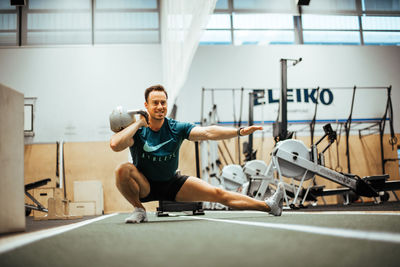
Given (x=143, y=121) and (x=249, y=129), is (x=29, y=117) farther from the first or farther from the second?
(x=249, y=129)

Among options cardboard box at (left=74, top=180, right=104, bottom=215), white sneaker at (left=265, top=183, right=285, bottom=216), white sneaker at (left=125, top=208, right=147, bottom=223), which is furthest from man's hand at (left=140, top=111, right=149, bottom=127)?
cardboard box at (left=74, top=180, right=104, bottom=215)

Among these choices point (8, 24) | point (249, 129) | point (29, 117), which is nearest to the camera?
point (249, 129)

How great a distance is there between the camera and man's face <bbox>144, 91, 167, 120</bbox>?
9.69 feet

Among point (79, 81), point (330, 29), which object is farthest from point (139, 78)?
point (330, 29)

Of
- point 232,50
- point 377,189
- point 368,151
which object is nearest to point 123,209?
point 232,50

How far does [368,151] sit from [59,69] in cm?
774

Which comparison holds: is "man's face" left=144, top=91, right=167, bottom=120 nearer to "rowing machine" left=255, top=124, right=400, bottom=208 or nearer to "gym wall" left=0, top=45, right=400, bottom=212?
"rowing machine" left=255, top=124, right=400, bottom=208

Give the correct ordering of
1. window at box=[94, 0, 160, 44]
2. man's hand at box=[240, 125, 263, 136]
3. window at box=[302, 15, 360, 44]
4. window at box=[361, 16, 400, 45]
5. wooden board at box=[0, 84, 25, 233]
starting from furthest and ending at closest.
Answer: window at box=[361, 16, 400, 45]
window at box=[302, 15, 360, 44]
window at box=[94, 0, 160, 44]
man's hand at box=[240, 125, 263, 136]
wooden board at box=[0, 84, 25, 233]

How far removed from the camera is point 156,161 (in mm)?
2893

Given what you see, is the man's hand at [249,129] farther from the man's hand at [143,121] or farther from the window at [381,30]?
the window at [381,30]

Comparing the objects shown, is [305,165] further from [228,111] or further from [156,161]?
[228,111]

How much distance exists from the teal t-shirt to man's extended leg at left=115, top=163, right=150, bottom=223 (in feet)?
0.26

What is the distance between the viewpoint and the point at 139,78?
932cm

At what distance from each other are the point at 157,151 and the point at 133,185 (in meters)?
0.31
